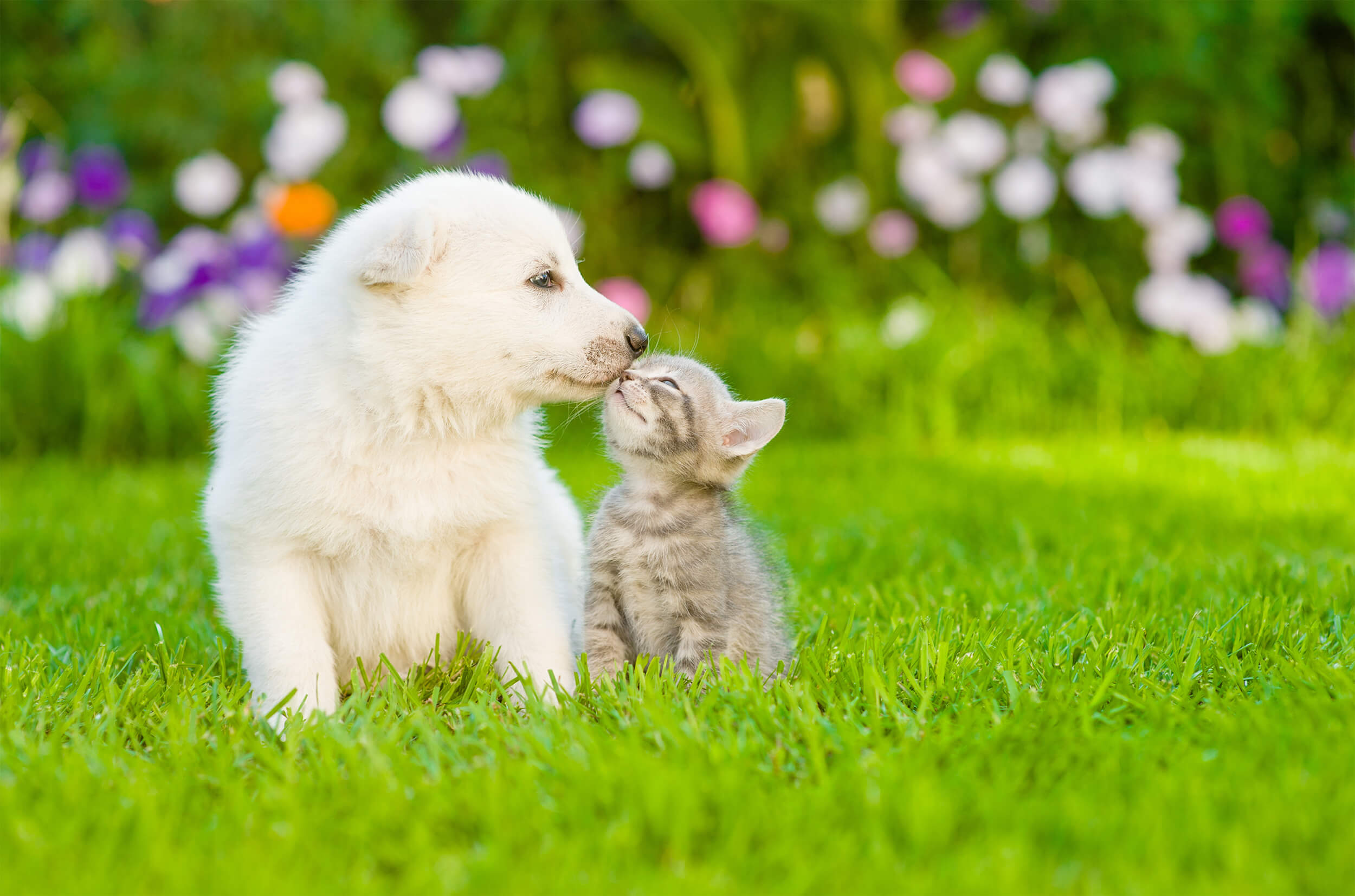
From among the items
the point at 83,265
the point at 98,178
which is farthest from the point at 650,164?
the point at 83,265

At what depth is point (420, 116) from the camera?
6.80m

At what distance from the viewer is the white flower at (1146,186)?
7.17 m

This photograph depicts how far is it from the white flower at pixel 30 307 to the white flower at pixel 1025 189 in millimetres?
5360

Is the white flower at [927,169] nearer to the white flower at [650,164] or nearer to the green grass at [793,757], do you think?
the white flower at [650,164]

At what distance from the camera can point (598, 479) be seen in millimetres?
5223

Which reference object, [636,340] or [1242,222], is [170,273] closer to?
[636,340]

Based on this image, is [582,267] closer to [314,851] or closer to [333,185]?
[333,185]

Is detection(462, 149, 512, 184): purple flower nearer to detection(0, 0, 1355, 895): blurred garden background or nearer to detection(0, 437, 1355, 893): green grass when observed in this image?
detection(0, 0, 1355, 895): blurred garden background

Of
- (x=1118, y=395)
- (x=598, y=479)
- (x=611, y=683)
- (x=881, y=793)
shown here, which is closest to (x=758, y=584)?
(x=611, y=683)

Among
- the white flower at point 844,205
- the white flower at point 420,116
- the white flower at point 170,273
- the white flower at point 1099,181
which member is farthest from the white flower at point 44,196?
the white flower at point 1099,181

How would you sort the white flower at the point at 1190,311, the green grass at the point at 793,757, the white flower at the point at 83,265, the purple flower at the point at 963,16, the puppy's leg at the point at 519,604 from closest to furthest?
1. the green grass at the point at 793,757
2. the puppy's leg at the point at 519,604
3. the white flower at the point at 83,265
4. the white flower at the point at 1190,311
5. the purple flower at the point at 963,16

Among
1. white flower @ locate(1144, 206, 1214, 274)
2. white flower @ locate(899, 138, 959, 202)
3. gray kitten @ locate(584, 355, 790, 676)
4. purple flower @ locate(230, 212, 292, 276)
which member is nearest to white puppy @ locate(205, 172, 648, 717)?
gray kitten @ locate(584, 355, 790, 676)

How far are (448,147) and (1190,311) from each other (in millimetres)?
4398

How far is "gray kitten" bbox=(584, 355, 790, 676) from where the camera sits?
2676 millimetres
